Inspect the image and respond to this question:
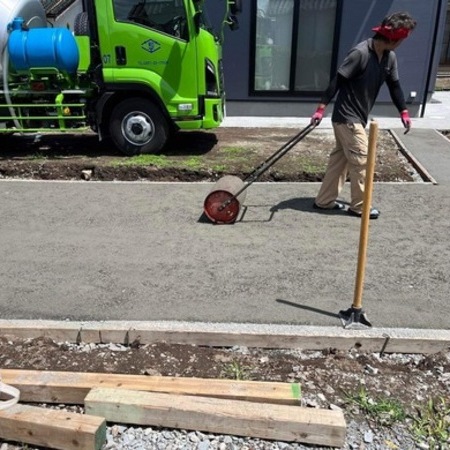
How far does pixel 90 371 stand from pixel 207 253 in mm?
1869

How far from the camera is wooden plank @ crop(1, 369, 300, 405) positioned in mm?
2824

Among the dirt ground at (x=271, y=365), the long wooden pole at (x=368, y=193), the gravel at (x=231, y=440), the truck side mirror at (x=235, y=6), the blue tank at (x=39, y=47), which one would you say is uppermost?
the truck side mirror at (x=235, y=6)

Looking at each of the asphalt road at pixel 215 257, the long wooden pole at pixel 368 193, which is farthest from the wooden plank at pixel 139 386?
the long wooden pole at pixel 368 193

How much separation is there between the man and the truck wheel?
3371 mm

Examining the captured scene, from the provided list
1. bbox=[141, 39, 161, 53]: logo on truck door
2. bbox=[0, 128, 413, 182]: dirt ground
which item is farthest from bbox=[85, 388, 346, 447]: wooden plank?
bbox=[141, 39, 161, 53]: logo on truck door

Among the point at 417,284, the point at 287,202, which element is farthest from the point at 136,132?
the point at 417,284

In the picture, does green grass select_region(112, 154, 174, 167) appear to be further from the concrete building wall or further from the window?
the window

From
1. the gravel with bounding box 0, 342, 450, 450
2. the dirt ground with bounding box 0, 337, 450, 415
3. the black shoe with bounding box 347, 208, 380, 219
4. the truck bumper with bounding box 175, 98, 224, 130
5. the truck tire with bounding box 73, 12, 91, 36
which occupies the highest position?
the truck tire with bounding box 73, 12, 91, 36

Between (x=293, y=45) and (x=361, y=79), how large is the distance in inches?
282

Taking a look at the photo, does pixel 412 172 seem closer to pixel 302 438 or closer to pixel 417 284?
pixel 417 284

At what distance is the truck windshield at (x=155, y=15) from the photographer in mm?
7445

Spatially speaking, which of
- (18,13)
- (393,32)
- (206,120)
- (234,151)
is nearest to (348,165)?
(393,32)

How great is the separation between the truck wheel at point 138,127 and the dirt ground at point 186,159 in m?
0.25

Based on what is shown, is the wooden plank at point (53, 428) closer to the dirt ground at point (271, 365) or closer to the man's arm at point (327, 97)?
the dirt ground at point (271, 365)
